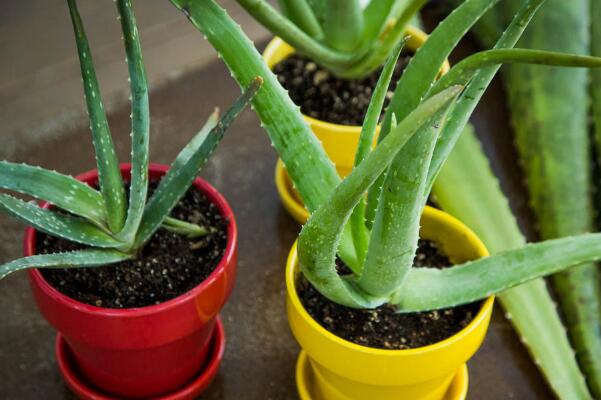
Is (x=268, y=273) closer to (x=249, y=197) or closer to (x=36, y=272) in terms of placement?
(x=249, y=197)

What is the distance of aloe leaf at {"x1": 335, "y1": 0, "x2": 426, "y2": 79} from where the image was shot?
751mm

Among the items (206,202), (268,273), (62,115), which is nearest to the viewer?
(206,202)

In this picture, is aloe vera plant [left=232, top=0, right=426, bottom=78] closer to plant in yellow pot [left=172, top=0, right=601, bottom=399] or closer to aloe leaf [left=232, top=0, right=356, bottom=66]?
aloe leaf [left=232, top=0, right=356, bottom=66]

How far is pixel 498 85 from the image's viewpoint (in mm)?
992

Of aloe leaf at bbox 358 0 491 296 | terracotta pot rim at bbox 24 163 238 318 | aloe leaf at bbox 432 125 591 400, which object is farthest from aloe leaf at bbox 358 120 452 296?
aloe leaf at bbox 432 125 591 400

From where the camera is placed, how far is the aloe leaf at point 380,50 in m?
0.75

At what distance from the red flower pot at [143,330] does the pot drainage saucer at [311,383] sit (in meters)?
0.09

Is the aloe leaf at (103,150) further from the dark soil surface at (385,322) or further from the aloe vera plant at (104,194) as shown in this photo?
the dark soil surface at (385,322)

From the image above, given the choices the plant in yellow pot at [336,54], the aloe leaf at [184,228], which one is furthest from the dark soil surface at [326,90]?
the aloe leaf at [184,228]

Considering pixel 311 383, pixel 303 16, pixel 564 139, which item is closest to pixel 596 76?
pixel 564 139

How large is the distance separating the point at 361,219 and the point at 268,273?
26cm

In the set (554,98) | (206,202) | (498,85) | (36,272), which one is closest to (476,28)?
(498,85)

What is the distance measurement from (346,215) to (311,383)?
280 millimetres

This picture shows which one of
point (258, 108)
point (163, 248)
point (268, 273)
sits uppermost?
point (258, 108)
